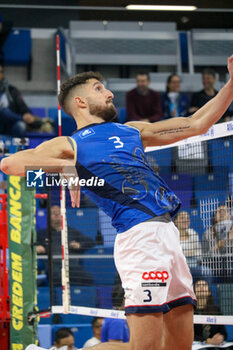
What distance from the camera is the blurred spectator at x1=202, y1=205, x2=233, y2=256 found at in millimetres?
4891

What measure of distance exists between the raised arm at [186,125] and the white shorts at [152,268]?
2.04ft

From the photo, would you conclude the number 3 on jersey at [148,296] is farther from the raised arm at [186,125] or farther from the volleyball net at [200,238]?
the volleyball net at [200,238]

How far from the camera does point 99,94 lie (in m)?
3.78

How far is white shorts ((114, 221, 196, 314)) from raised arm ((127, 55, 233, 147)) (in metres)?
0.62

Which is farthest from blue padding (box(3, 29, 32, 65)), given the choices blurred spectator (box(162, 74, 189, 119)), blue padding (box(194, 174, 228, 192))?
blue padding (box(194, 174, 228, 192))

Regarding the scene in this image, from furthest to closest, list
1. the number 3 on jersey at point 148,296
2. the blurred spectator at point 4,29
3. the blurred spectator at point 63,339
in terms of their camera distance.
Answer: the blurred spectator at point 4,29 < the blurred spectator at point 63,339 < the number 3 on jersey at point 148,296

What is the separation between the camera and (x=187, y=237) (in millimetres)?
5387

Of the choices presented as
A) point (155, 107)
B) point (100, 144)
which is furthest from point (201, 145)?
point (155, 107)

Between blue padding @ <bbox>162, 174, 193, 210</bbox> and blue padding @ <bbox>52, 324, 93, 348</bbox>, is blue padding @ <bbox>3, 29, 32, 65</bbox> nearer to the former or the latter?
blue padding @ <bbox>162, 174, 193, 210</bbox>

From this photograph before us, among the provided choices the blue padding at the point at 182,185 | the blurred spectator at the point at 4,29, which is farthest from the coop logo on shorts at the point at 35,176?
the blurred spectator at the point at 4,29

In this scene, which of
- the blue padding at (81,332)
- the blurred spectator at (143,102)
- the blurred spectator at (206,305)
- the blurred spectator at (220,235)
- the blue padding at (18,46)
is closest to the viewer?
the blurred spectator at (220,235)

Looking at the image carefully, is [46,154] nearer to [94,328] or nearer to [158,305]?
[158,305]

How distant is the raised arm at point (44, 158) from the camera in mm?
3418

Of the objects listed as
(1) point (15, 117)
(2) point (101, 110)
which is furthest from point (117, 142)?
(1) point (15, 117)
